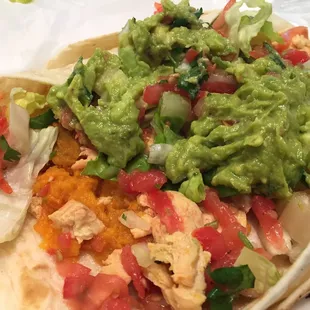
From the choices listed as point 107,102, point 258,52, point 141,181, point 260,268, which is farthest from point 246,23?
point 260,268

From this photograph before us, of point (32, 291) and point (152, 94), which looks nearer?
point (32, 291)

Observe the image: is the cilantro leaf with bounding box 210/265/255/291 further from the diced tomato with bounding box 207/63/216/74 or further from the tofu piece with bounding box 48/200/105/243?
the diced tomato with bounding box 207/63/216/74

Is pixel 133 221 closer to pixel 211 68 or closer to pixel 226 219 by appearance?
pixel 226 219

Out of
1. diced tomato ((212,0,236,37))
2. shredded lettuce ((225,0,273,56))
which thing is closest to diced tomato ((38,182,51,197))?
shredded lettuce ((225,0,273,56))

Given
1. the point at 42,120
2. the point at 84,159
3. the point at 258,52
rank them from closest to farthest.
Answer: the point at 84,159 → the point at 42,120 → the point at 258,52

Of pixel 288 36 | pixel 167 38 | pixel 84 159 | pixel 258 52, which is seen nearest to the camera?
pixel 84 159

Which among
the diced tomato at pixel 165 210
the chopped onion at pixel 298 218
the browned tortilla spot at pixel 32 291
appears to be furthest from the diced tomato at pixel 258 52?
the browned tortilla spot at pixel 32 291

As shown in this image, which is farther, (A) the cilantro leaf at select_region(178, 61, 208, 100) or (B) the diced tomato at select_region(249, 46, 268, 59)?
(B) the diced tomato at select_region(249, 46, 268, 59)
